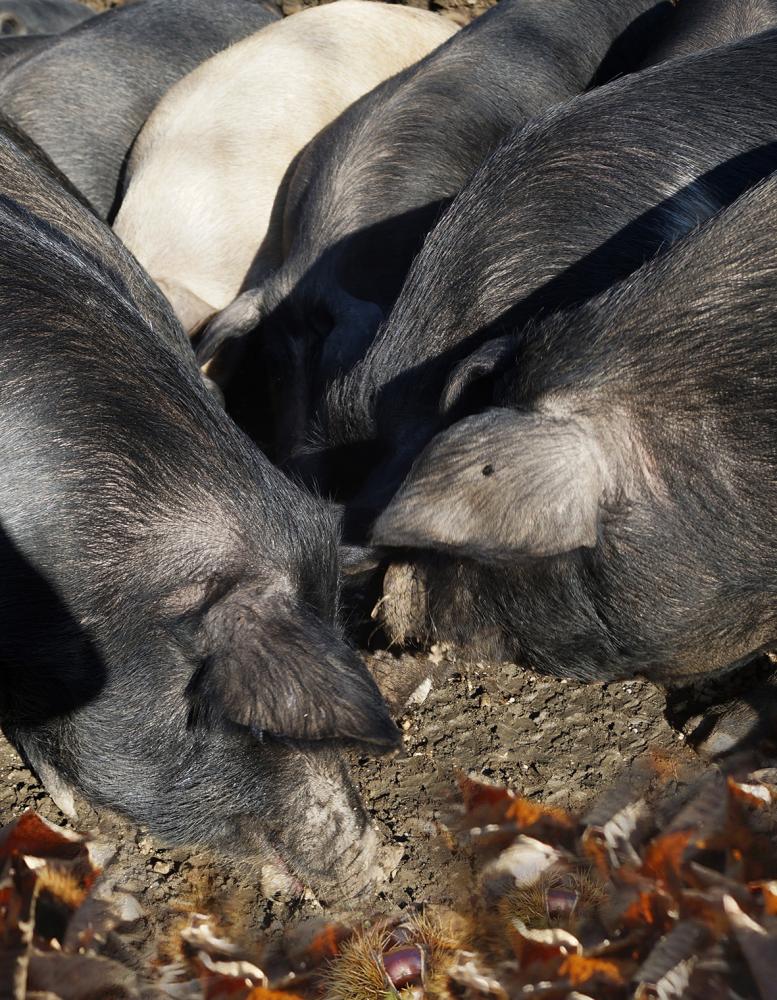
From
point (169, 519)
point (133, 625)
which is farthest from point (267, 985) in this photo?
point (169, 519)

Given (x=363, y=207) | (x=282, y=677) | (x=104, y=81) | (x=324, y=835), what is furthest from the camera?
(x=104, y=81)

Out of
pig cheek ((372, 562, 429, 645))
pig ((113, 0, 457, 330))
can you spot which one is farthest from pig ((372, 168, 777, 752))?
pig ((113, 0, 457, 330))

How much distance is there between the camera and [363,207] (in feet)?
10.2

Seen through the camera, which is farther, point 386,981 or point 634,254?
point 634,254

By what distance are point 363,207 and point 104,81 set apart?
53.7 inches

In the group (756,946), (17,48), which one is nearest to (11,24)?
(17,48)

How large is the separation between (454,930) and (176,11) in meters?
3.60

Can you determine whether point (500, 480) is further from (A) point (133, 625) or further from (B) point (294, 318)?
(B) point (294, 318)

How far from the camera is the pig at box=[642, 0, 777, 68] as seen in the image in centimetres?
358

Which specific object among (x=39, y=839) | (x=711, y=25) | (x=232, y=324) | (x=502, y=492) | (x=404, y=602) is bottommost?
(x=39, y=839)

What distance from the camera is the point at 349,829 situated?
1.95 metres

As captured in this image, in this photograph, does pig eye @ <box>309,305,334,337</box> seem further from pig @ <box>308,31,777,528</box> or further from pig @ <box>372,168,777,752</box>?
pig @ <box>372,168,777,752</box>

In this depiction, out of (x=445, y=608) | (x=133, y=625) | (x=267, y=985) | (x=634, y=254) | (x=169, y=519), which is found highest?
(x=634, y=254)

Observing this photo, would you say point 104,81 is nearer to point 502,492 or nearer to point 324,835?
point 502,492
